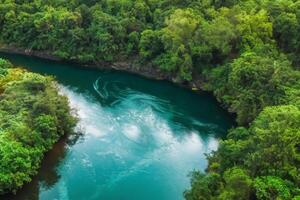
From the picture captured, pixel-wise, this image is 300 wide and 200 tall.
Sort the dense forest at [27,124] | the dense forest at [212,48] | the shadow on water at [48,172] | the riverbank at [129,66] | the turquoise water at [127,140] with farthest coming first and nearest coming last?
the riverbank at [129,66] < the turquoise water at [127,140] < the shadow on water at [48,172] < the dense forest at [27,124] < the dense forest at [212,48]

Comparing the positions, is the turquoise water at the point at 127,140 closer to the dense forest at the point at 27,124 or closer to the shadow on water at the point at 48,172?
the shadow on water at the point at 48,172

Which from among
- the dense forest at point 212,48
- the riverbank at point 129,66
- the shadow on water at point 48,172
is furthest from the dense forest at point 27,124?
the riverbank at point 129,66

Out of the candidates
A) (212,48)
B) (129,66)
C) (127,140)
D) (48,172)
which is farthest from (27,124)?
(212,48)

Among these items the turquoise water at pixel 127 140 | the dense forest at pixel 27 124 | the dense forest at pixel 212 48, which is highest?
the dense forest at pixel 212 48

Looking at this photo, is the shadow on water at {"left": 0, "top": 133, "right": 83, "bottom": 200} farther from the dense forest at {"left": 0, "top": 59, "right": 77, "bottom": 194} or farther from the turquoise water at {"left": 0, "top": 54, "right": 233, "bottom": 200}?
the dense forest at {"left": 0, "top": 59, "right": 77, "bottom": 194}

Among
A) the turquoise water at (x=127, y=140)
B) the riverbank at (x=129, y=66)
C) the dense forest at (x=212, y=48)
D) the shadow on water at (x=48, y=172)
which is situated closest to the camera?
the dense forest at (x=212, y=48)

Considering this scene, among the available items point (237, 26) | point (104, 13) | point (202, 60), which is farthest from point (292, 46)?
point (104, 13)
